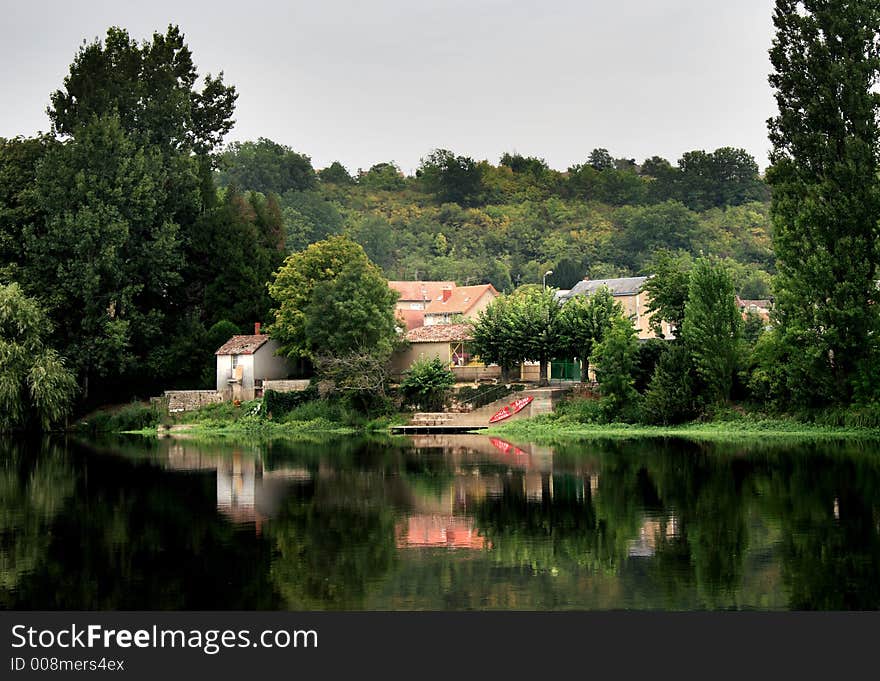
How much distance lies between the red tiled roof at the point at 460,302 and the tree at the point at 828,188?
1992 inches

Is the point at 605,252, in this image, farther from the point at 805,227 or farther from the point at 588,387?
the point at 805,227

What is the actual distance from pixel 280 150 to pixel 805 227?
12419 cm

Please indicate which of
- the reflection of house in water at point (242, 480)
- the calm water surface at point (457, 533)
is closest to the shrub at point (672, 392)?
the calm water surface at point (457, 533)

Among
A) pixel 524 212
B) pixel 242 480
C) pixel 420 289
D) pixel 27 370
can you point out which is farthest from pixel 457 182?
pixel 242 480

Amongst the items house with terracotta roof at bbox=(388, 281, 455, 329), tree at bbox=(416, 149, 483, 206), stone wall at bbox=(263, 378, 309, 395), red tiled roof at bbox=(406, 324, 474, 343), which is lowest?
stone wall at bbox=(263, 378, 309, 395)

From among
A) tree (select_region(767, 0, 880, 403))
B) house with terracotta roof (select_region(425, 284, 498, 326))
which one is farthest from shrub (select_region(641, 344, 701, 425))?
house with terracotta roof (select_region(425, 284, 498, 326))

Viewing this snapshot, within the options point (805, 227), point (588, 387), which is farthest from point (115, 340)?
point (805, 227)

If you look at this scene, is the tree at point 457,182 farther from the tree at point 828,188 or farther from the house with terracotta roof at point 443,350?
the tree at point 828,188

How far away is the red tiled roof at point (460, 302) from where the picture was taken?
308 ft

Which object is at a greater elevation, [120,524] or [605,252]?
[605,252]

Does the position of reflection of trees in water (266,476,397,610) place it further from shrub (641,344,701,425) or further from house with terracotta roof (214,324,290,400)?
house with terracotta roof (214,324,290,400)

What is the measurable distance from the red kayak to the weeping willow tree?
65.3ft

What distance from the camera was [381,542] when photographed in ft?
64.8

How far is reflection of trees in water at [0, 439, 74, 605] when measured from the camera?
58.4ft
